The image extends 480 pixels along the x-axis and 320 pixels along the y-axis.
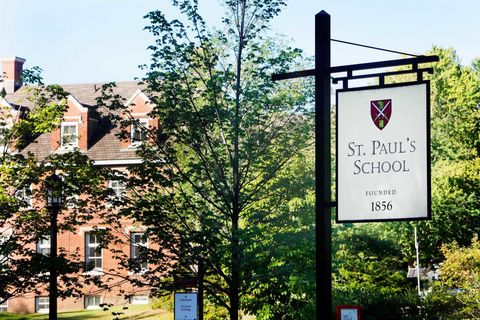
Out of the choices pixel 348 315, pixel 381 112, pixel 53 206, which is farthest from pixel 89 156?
pixel 381 112

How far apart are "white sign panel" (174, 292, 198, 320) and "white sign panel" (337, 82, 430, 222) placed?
10.5 m

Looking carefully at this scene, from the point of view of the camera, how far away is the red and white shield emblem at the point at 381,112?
27.6ft

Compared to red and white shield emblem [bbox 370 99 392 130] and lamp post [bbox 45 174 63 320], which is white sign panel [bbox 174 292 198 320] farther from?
red and white shield emblem [bbox 370 99 392 130]

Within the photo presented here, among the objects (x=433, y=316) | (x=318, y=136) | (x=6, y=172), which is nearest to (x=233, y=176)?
(x=6, y=172)

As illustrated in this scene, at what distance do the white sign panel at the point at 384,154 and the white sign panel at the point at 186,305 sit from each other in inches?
412

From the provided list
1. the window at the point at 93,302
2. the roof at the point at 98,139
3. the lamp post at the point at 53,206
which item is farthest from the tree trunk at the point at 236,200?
the window at the point at 93,302

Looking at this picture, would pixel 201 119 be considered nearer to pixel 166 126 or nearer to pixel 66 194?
pixel 166 126

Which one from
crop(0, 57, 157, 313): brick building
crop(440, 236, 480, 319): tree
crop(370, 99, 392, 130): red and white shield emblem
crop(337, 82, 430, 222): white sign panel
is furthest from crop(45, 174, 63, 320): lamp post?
crop(0, 57, 157, 313): brick building

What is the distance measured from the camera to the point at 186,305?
18.7 meters

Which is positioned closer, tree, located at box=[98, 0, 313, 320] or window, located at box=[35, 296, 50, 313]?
tree, located at box=[98, 0, 313, 320]

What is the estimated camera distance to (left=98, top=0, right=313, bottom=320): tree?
18.8 metres

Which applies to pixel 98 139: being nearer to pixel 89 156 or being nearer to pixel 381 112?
pixel 89 156

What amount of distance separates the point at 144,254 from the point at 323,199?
35.6 ft

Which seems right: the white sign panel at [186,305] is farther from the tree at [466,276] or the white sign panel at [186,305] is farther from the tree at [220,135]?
the tree at [466,276]
